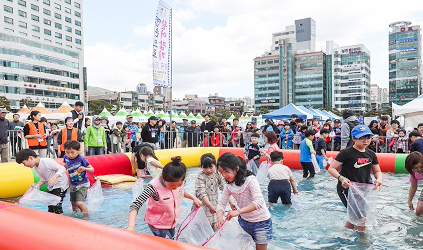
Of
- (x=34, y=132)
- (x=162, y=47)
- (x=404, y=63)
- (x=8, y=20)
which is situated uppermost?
(x=8, y=20)

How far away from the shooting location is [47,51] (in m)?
65.4

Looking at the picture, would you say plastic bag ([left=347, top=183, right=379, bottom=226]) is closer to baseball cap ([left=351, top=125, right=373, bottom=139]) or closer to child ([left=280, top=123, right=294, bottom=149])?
baseball cap ([left=351, top=125, right=373, bottom=139])

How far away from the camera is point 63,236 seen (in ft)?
9.10

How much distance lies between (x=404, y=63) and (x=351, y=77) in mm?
13717

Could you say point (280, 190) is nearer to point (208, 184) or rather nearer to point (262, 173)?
point (262, 173)

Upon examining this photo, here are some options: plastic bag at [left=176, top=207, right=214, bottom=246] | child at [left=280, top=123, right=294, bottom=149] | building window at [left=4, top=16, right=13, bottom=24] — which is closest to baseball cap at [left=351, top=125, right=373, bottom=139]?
plastic bag at [left=176, top=207, right=214, bottom=246]

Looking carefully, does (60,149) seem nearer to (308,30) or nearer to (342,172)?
(342,172)

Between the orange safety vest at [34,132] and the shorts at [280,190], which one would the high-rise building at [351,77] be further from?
the shorts at [280,190]

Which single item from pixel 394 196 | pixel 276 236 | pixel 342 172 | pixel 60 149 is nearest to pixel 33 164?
pixel 276 236

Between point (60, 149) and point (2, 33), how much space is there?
57.9 metres

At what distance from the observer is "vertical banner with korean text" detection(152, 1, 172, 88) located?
1209 cm

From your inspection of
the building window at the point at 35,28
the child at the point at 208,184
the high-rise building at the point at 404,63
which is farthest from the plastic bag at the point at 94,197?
the high-rise building at the point at 404,63

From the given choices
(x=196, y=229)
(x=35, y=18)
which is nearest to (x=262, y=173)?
(x=196, y=229)

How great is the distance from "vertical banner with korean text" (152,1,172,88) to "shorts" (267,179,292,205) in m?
7.08
